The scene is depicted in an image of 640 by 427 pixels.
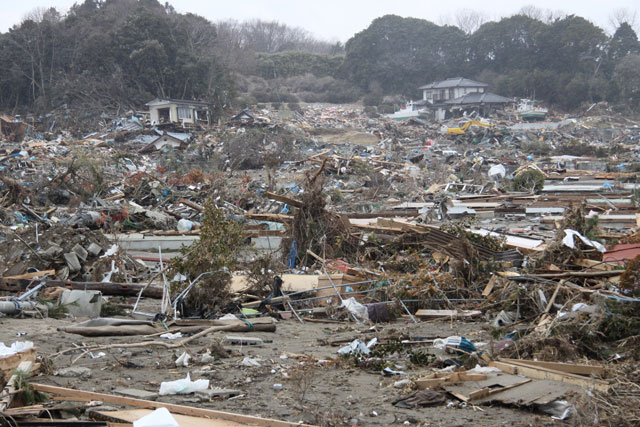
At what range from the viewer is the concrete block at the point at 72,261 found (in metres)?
8.71

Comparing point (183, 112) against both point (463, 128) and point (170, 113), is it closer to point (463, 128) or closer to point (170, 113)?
point (170, 113)

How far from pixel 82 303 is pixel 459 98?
46.6m

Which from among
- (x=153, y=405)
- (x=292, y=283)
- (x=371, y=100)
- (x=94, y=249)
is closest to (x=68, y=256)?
(x=94, y=249)

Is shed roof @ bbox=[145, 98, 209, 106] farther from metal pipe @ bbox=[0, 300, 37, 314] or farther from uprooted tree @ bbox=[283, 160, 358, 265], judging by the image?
metal pipe @ bbox=[0, 300, 37, 314]

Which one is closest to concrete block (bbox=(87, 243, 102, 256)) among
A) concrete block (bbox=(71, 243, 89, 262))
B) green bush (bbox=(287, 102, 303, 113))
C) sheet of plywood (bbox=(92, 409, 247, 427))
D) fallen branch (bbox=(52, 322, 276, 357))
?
concrete block (bbox=(71, 243, 89, 262))

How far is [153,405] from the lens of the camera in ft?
12.7

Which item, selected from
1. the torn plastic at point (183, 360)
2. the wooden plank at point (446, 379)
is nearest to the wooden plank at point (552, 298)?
the wooden plank at point (446, 379)

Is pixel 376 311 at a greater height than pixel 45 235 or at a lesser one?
lesser

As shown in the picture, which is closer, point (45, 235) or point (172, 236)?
point (45, 235)

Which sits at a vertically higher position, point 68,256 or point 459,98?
point 459,98

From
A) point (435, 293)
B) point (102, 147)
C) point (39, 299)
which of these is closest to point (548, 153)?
point (102, 147)

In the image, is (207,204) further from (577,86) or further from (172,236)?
(577,86)

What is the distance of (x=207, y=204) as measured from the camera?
775cm

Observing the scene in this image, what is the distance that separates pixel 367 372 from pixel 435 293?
2.96 meters
